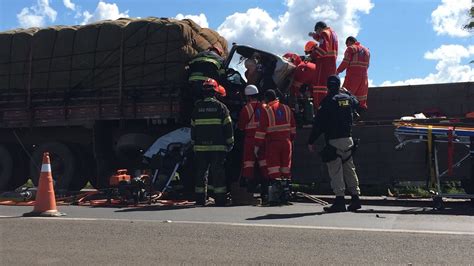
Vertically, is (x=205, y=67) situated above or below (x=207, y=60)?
below

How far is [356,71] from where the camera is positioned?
1131 cm

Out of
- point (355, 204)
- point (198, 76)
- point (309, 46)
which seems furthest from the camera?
point (309, 46)

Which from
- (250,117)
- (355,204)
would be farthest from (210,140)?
(355,204)

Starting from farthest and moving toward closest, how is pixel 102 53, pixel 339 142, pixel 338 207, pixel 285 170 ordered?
pixel 102 53 < pixel 285 170 < pixel 339 142 < pixel 338 207

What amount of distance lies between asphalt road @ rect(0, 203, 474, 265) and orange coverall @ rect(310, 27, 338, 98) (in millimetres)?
3594

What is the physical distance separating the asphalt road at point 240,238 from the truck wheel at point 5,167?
4.48 metres

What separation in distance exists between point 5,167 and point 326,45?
24.9 ft

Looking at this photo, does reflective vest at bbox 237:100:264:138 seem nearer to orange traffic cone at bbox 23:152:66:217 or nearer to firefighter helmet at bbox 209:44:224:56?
firefighter helmet at bbox 209:44:224:56

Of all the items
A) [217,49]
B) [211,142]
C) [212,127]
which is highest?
[217,49]

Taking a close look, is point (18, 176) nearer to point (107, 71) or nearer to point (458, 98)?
point (107, 71)

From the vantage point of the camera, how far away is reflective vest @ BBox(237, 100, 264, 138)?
31.4 feet

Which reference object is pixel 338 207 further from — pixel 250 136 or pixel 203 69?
pixel 203 69

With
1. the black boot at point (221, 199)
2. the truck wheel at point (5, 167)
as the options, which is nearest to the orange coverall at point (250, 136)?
the black boot at point (221, 199)

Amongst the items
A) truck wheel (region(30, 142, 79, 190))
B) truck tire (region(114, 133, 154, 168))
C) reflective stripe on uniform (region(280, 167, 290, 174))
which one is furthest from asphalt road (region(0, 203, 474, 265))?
truck wheel (region(30, 142, 79, 190))
